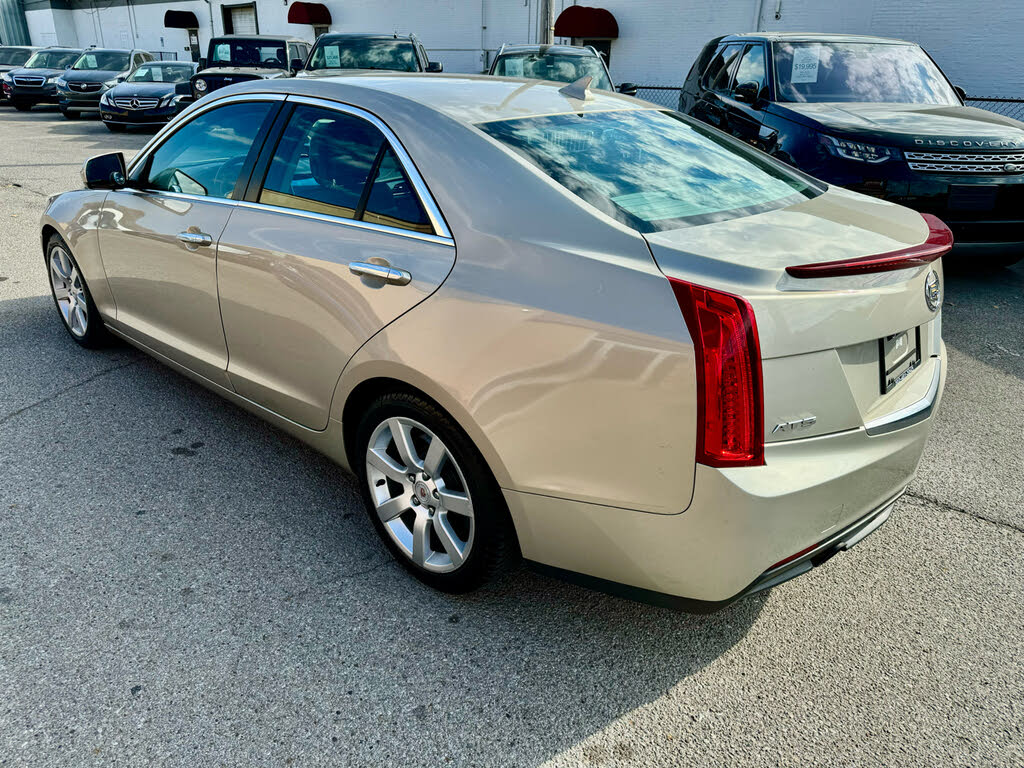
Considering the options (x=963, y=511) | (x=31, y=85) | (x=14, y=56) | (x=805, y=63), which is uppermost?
(x=805, y=63)

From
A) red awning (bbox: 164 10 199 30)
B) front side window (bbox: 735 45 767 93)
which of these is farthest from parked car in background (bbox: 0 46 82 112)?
front side window (bbox: 735 45 767 93)

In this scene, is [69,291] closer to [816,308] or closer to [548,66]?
[816,308]

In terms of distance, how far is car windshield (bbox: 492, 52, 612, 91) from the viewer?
12.1 meters

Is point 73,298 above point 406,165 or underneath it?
underneath

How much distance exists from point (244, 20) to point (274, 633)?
38.4m

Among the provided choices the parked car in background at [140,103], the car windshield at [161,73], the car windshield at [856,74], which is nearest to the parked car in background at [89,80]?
the car windshield at [161,73]

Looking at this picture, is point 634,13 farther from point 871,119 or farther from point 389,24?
point 871,119

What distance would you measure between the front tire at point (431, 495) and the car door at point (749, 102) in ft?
16.3

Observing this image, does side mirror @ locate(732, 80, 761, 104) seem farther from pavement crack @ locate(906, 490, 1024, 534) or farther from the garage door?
the garage door

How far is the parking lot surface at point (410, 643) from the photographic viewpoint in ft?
7.06

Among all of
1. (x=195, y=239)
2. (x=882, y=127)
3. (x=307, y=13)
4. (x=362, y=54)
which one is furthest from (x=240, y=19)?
(x=195, y=239)

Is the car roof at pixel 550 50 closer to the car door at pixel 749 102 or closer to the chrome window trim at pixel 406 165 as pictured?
the car door at pixel 749 102

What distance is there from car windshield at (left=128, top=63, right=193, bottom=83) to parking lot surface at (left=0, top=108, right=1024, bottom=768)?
54.8 ft

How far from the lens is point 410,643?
251 cm
